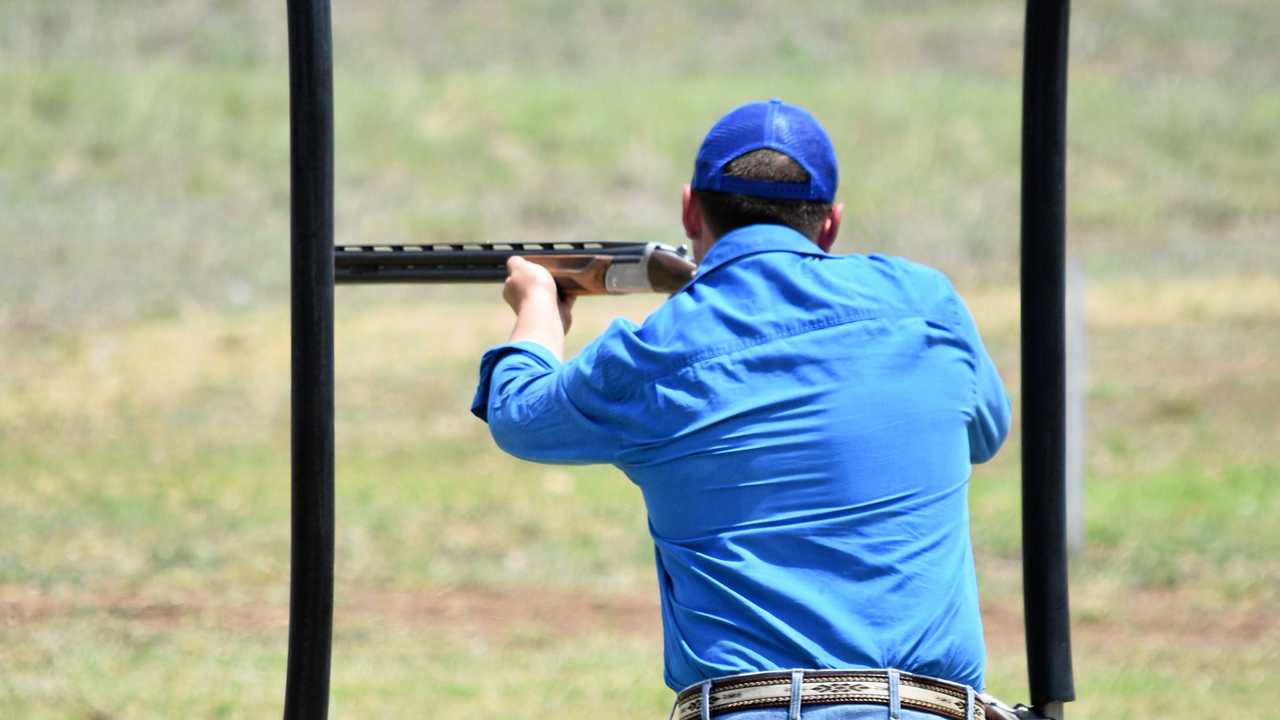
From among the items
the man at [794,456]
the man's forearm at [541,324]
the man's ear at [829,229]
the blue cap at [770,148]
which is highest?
the blue cap at [770,148]

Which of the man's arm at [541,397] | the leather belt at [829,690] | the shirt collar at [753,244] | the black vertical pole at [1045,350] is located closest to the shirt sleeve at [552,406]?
the man's arm at [541,397]

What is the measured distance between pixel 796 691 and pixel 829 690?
4cm

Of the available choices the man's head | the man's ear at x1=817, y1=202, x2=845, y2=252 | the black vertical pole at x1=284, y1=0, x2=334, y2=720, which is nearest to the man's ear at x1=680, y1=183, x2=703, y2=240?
the man's head

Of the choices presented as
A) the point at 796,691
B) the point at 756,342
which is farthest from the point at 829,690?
the point at 756,342

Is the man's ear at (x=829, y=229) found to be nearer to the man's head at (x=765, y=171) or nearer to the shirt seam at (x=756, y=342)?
the man's head at (x=765, y=171)

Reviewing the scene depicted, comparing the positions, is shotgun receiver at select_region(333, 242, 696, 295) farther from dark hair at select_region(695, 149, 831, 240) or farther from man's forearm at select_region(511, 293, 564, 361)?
dark hair at select_region(695, 149, 831, 240)

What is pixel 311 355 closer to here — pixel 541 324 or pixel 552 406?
pixel 552 406

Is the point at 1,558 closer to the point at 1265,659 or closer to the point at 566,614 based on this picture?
the point at 566,614

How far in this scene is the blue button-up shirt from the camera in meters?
2.30

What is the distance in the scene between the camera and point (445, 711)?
19.8 feet

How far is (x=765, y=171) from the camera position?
8.00 feet

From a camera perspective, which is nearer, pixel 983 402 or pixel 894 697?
pixel 894 697

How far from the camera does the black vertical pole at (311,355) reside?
2.26m

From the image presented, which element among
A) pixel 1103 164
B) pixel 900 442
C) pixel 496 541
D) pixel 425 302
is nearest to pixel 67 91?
pixel 425 302
